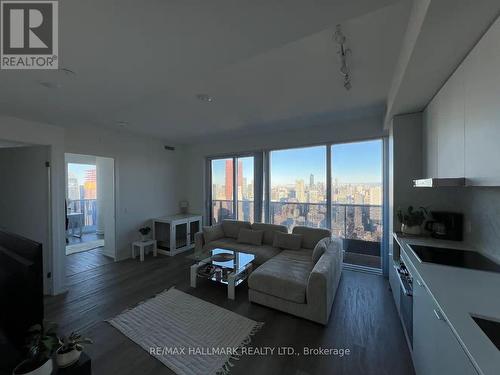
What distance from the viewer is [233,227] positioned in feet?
14.5

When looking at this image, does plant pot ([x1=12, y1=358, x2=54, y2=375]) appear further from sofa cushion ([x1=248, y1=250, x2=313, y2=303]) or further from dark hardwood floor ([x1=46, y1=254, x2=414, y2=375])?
sofa cushion ([x1=248, y1=250, x2=313, y2=303])

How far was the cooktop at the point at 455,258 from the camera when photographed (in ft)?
4.99

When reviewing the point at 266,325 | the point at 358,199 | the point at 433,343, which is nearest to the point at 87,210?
the point at 266,325

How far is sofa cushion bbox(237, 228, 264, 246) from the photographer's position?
3.93 meters

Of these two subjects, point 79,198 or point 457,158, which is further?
point 79,198

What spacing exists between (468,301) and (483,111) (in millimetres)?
1128

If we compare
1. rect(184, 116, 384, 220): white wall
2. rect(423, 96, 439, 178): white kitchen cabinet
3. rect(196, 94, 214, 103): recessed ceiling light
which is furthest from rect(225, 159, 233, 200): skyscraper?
rect(423, 96, 439, 178): white kitchen cabinet

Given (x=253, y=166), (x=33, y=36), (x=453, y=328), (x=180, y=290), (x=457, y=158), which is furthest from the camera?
(x=253, y=166)

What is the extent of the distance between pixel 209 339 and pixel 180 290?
1141mm

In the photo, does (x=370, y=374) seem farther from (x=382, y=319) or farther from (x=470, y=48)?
(x=470, y=48)

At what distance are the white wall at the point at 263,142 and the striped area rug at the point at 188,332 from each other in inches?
123

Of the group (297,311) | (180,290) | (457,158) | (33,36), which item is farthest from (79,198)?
(457,158)

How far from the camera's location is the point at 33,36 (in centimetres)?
129

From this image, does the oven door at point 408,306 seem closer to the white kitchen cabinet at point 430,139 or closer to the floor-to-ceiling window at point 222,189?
the white kitchen cabinet at point 430,139
